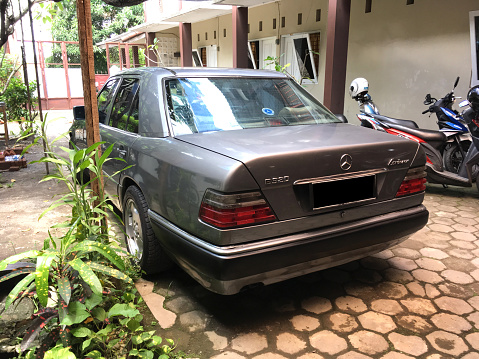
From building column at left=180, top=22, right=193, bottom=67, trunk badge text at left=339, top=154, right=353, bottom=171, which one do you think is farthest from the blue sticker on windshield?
building column at left=180, top=22, right=193, bottom=67

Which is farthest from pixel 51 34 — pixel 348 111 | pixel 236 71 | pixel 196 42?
pixel 236 71

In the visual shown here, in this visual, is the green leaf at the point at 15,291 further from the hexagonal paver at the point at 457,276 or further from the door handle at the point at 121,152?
the hexagonal paver at the point at 457,276

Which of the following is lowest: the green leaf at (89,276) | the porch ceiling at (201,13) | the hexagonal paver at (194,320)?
the hexagonal paver at (194,320)

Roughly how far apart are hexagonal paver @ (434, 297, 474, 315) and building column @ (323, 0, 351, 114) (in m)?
4.37

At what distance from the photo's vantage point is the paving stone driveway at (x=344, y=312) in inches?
90.0

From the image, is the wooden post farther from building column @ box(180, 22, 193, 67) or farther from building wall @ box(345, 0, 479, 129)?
building column @ box(180, 22, 193, 67)

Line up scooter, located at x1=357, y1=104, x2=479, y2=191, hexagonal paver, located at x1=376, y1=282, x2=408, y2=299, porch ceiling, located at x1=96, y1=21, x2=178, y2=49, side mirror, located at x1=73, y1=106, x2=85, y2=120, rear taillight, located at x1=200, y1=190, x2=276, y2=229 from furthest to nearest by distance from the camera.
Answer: porch ceiling, located at x1=96, y1=21, x2=178, y2=49, scooter, located at x1=357, y1=104, x2=479, y2=191, side mirror, located at x1=73, y1=106, x2=85, y2=120, hexagonal paver, located at x1=376, y1=282, x2=408, y2=299, rear taillight, located at x1=200, y1=190, x2=276, y2=229

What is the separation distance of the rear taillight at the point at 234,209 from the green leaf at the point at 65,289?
2.52 ft

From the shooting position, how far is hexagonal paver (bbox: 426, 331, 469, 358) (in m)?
2.26

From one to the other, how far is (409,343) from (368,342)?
0.24 metres

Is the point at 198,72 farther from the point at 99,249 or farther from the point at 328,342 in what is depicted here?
the point at 328,342

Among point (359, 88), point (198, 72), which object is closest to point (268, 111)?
point (198, 72)

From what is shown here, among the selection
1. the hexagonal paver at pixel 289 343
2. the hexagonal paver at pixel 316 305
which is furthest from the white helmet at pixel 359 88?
the hexagonal paver at pixel 289 343

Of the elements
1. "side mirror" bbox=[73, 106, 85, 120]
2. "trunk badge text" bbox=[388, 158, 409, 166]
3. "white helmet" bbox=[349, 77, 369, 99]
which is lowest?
"trunk badge text" bbox=[388, 158, 409, 166]
